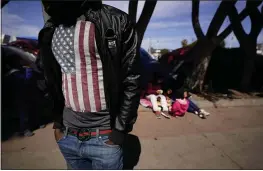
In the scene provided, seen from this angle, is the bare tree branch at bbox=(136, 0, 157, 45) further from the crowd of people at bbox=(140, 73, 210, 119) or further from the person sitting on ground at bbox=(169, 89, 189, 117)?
the person sitting on ground at bbox=(169, 89, 189, 117)

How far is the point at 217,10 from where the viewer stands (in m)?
6.25

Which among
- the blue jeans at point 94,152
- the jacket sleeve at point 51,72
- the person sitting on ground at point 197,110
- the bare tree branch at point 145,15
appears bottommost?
the person sitting on ground at point 197,110

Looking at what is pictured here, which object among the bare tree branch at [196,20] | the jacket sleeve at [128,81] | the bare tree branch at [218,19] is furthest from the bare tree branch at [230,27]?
the jacket sleeve at [128,81]

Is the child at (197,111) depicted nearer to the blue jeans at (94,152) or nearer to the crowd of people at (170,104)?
the crowd of people at (170,104)

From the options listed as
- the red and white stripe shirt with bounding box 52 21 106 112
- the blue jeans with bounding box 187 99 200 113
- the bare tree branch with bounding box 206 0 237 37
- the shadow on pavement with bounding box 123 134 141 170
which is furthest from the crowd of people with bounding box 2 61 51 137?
the bare tree branch with bounding box 206 0 237 37

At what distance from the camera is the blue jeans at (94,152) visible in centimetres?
128

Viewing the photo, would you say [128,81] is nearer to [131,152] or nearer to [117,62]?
[117,62]

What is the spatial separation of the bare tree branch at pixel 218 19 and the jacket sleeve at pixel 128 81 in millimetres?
5718

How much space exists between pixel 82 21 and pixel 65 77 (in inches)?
14.7

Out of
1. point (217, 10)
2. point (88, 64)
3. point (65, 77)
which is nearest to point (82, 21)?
point (88, 64)

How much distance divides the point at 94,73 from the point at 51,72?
1.24 feet

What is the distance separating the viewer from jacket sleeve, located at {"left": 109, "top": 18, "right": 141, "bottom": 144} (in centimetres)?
129

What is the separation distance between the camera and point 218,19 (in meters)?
6.19

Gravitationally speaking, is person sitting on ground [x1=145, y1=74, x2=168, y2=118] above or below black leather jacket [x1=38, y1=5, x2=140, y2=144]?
below
